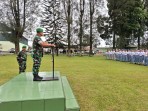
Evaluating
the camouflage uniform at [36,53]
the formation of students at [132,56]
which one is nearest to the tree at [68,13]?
the formation of students at [132,56]

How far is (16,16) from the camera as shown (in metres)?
44.0

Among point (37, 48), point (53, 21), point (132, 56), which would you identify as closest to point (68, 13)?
point (53, 21)

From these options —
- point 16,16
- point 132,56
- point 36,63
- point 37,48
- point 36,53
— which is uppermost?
point 16,16

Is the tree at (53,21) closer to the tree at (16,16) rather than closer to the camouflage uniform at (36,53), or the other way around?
the tree at (16,16)

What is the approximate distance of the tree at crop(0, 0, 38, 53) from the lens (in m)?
43.3

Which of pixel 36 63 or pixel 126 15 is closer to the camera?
pixel 36 63

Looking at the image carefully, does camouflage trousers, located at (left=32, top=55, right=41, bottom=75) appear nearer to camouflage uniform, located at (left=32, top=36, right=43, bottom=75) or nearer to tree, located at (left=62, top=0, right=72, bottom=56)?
camouflage uniform, located at (left=32, top=36, right=43, bottom=75)

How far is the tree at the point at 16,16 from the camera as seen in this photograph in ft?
142

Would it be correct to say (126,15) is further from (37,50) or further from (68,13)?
(37,50)

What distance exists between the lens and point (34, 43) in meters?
7.69

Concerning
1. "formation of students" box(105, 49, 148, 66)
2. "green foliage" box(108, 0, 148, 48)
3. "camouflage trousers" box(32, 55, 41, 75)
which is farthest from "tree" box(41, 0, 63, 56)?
"camouflage trousers" box(32, 55, 41, 75)

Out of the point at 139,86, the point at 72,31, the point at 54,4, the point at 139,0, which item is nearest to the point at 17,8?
the point at 54,4

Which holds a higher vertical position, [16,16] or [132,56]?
[16,16]

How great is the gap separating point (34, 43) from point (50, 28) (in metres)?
42.5
